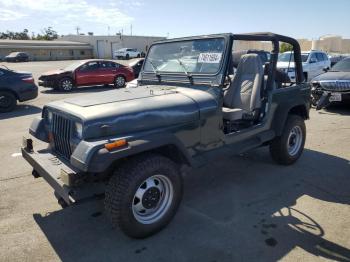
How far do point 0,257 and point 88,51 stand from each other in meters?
60.9

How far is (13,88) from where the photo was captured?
10.7 meters

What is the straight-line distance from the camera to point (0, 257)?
3.19 metres

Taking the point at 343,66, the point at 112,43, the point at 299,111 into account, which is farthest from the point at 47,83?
the point at 112,43

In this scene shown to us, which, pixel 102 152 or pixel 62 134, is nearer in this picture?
pixel 102 152

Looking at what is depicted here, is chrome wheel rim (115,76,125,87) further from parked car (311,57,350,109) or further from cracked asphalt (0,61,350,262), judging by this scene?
cracked asphalt (0,61,350,262)

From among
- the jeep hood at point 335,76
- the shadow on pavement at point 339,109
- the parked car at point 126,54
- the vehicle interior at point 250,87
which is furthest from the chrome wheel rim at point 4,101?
the parked car at point 126,54

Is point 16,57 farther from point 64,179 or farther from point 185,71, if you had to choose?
point 64,179

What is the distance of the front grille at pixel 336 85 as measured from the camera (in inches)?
366

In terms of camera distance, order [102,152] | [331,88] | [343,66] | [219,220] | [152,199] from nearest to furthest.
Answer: [102,152]
[152,199]
[219,220]
[331,88]
[343,66]

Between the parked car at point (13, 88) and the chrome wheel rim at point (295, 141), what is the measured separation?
351 inches

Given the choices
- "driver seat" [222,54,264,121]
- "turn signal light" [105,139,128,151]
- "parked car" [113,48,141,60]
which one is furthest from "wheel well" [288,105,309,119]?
"parked car" [113,48,141,60]

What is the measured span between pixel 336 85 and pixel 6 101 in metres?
10.1

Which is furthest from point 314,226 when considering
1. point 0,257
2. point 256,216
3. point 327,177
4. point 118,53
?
point 118,53

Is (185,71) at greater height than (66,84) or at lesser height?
greater
